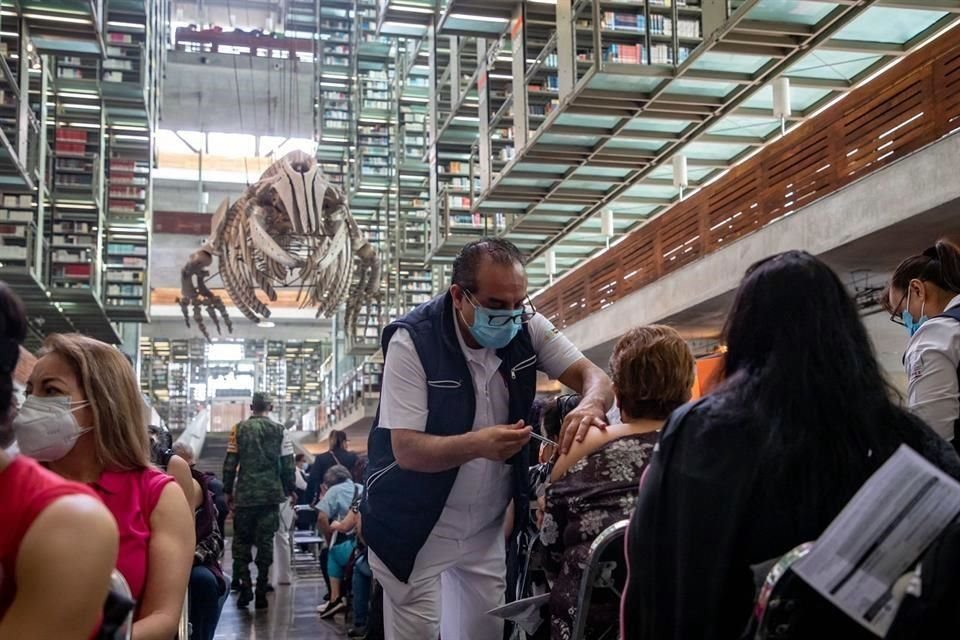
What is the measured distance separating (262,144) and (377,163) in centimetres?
1534

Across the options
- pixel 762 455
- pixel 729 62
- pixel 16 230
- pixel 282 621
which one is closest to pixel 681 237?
pixel 729 62

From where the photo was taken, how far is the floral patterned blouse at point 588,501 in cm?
212

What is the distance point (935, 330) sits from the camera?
2.83 meters

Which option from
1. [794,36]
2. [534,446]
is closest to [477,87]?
[794,36]

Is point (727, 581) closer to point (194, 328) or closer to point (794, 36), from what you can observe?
point (794, 36)

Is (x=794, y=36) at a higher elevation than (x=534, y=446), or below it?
higher

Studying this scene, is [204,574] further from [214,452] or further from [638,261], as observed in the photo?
[214,452]

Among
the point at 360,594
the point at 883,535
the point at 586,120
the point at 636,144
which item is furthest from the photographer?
the point at 636,144

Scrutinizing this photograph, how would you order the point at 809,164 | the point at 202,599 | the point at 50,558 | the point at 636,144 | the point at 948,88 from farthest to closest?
1. the point at 636,144
2. the point at 809,164
3. the point at 948,88
4. the point at 202,599
5. the point at 50,558

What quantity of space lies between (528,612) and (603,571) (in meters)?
0.36

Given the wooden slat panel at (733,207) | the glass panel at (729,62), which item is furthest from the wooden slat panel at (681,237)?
the glass panel at (729,62)

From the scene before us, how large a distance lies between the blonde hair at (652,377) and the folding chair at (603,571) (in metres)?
0.39

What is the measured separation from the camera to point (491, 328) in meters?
2.52

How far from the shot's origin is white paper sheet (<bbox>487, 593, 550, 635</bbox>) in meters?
2.26
